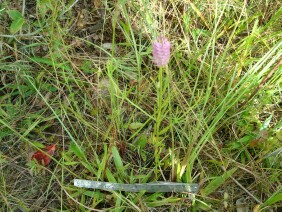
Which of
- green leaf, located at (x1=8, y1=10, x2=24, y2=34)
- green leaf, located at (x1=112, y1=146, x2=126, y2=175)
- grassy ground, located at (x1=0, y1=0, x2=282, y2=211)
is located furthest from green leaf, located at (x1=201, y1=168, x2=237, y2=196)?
green leaf, located at (x1=8, y1=10, x2=24, y2=34)

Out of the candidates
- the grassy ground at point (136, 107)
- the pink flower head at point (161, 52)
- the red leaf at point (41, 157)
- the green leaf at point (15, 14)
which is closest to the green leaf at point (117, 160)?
the grassy ground at point (136, 107)

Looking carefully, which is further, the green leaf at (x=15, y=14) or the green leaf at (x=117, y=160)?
the green leaf at (x=15, y=14)

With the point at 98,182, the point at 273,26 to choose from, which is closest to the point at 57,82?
the point at 98,182

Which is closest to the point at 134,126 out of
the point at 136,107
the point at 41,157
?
the point at 136,107

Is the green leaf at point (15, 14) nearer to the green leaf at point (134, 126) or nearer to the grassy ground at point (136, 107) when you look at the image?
the grassy ground at point (136, 107)

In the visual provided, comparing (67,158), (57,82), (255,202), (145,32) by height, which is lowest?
(255,202)

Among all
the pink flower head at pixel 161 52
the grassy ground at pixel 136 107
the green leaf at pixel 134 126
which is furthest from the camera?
the green leaf at pixel 134 126

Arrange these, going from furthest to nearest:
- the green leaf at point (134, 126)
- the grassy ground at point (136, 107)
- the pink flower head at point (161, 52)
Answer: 1. the green leaf at point (134, 126)
2. the grassy ground at point (136, 107)
3. the pink flower head at point (161, 52)

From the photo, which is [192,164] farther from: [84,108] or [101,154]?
[84,108]
